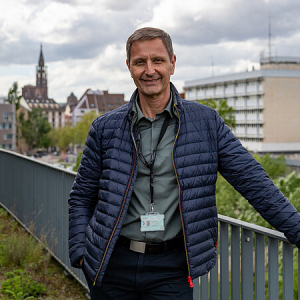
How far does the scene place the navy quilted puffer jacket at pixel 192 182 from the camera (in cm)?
222

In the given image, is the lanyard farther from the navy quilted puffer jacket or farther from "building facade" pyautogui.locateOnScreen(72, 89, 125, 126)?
"building facade" pyautogui.locateOnScreen(72, 89, 125, 126)

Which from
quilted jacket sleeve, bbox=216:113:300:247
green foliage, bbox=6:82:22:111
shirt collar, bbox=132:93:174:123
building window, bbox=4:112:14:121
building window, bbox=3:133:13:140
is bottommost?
building window, bbox=3:133:13:140

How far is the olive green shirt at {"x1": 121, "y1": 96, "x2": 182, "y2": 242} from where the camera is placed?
2277 millimetres

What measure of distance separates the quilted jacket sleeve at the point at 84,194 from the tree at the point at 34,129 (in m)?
105

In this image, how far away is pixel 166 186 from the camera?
7.47 ft

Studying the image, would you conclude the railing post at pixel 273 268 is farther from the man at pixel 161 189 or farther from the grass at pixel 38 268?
the grass at pixel 38 268

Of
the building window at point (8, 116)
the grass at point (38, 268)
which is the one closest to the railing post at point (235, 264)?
the grass at point (38, 268)

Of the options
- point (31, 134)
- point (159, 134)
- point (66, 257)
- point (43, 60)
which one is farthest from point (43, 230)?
point (43, 60)

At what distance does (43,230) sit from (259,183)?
13.7 ft

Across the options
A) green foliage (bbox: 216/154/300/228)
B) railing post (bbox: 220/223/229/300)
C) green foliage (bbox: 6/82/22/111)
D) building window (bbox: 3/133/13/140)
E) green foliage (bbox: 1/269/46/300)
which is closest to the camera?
railing post (bbox: 220/223/229/300)

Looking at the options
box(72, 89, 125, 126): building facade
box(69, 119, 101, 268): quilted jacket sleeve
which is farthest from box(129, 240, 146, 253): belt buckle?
box(72, 89, 125, 126): building facade

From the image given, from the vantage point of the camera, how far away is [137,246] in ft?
7.59

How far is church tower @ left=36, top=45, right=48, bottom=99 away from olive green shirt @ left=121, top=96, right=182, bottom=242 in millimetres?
174186

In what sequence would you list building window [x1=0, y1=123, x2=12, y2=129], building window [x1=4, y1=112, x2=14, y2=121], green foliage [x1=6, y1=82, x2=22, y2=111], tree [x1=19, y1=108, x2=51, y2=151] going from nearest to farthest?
green foliage [x1=6, y1=82, x2=22, y2=111] < building window [x1=4, y1=112, x2=14, y2=121] < building window [x1=0, y1=123, x2=12, y2=129] < tree [x1=19, y1=108, x2=51, y2=151]
